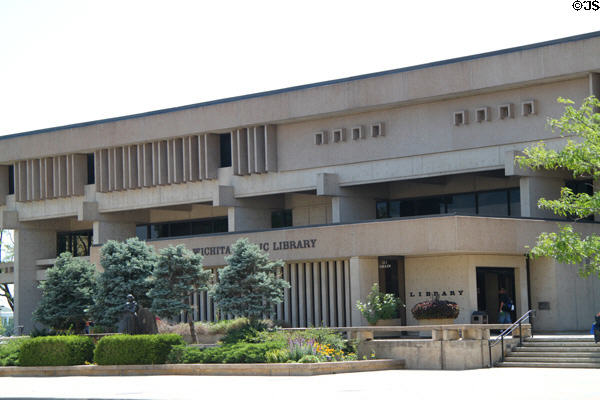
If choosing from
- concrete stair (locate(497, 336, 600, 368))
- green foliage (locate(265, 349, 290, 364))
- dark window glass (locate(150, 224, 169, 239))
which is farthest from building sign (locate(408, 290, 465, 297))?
dark window glass (locate(150, 224, 169, 239))

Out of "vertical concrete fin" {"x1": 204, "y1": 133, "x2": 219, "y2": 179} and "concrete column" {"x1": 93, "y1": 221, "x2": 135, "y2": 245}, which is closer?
"vertical concrete fin" {"x1": 204, "y1": 133, "x2": 219, "y2": 179}

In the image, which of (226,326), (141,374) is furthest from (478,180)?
(141,374)

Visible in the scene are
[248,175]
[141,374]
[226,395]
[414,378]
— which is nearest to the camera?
[226,395]

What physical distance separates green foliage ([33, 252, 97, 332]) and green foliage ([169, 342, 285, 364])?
9893 mm

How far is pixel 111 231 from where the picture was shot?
5341cm

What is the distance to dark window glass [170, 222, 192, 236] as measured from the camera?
179 ft

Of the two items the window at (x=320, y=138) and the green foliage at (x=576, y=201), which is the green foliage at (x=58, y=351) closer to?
the green foliage at (x=576, y=201)

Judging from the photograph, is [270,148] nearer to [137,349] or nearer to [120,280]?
[120,280]

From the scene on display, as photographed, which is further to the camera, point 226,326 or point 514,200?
point 514,200

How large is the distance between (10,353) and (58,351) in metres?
2.86

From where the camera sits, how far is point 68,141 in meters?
53.6

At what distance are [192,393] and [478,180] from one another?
994 inches

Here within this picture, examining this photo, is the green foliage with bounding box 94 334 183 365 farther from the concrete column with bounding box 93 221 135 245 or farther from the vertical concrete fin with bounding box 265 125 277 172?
the concrete column with bounding box 93 221 135 245

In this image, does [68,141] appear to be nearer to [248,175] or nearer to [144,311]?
[248,175]
